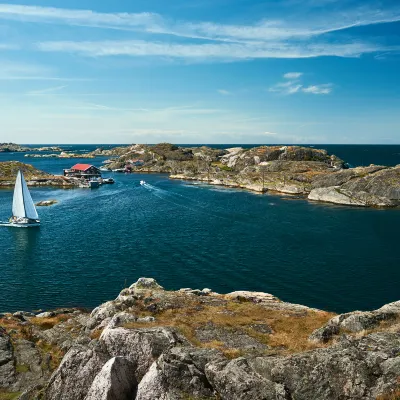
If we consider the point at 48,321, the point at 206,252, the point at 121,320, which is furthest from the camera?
the point at 206,252

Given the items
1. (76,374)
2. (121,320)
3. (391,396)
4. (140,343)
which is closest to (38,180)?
(121,320)

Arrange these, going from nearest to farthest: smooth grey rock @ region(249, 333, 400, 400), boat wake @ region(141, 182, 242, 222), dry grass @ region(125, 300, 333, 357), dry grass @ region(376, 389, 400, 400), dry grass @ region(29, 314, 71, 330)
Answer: dry grass @ region(376, 389, 400, 400), smooth grey rock @ region(249, 333, 400, 400), dry grass @ region(125, 300, 333, 357), dry grass @ region(29, 314, 71, 330), boat wake @ region(141, 182, 242, 222)

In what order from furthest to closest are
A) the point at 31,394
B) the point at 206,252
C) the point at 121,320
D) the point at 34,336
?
the point at 206,252, the point at 34,336, the point at 121,320, the point at 31,394

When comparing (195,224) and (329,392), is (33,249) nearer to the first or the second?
(195,224)

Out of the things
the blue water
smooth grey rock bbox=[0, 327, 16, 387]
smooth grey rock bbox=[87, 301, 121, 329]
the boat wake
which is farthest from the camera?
the boat wake

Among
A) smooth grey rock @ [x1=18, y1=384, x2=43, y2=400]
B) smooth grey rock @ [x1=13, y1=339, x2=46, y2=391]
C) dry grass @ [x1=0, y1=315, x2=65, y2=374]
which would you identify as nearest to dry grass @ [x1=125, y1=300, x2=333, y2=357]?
smooth grey rock @ [x1=18, y1=384, x2=43, y2=400]

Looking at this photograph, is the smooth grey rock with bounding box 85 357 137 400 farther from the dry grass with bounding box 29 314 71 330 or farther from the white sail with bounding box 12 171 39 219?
the white sail with bounding box 12 171 39 219

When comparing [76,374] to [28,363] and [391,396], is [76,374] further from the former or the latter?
[391,396]

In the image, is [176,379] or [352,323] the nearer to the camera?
[176,379]
